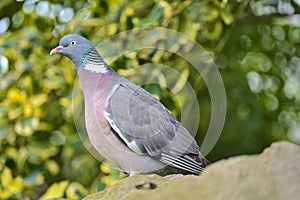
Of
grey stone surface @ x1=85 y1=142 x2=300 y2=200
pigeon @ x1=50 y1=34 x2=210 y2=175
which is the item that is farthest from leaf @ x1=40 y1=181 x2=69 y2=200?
grey stone surface @ x1=85 y1=142 x2=300 y2=200

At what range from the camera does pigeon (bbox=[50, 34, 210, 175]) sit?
1717 mm

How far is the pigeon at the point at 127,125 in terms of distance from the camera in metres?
1.72

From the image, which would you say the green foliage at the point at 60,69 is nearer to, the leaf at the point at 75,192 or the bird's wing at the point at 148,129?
the leaf at the point at 75,192

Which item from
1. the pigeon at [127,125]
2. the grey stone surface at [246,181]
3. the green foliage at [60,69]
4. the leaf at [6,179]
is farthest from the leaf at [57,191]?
the grey stone surface at [246,181]

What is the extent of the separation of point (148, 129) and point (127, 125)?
7cm

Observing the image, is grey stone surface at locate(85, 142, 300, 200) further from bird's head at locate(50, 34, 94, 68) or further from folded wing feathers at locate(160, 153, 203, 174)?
bird's head at locate(50, 34, 94, 68)

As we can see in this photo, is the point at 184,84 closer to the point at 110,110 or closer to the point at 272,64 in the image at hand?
the point at 110,110

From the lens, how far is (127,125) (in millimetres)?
1757

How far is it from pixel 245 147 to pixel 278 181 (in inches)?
79.0

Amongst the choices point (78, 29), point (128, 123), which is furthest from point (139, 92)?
point (78, 29)

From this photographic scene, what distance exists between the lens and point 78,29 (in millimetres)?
2281

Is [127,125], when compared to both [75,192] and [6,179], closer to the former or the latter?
[75,192]

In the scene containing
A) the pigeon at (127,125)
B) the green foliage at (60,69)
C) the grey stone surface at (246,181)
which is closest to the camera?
the grey stone surface at (246,181)

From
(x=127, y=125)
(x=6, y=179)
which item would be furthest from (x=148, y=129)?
(x=6, y=179)
